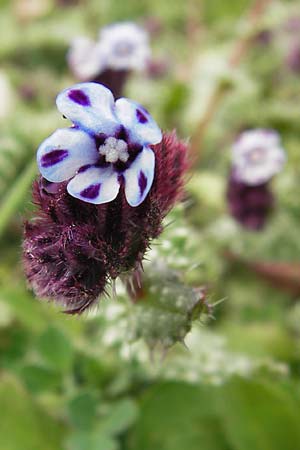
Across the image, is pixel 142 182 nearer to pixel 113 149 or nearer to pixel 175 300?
pixel 113 149

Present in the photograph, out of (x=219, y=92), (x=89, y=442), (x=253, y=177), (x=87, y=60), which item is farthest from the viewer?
(x=219, y=92)

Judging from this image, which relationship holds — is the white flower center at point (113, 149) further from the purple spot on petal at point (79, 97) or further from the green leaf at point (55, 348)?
the green leaf at point (55, 348)

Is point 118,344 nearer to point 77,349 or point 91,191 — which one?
Result: point 77,349

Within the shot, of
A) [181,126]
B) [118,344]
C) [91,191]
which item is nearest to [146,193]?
[91,191]

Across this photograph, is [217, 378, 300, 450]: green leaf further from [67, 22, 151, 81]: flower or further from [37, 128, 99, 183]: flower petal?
[67, 22, 151, 81]: flower

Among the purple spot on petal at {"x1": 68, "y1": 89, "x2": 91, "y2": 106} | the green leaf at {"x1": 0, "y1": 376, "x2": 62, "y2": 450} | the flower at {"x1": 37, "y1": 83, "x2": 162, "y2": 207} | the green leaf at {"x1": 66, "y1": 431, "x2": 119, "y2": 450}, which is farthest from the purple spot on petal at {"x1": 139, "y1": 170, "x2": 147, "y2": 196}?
the green leaf at {"x1": 0, "y1": 376, "x2": 62, "y2": 450}

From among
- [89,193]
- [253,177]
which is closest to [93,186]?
[89,193]

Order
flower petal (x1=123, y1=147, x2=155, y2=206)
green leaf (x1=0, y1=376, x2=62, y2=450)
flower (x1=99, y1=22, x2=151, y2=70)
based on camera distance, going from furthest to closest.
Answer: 1. flower (x1=99, y1=22, x2=151, y2=70)
2. green leaf (x1=0, y1=376, x2=62, y2=450)
3. flower petal (x1=123, y1=147, x2=155, y2=206)
